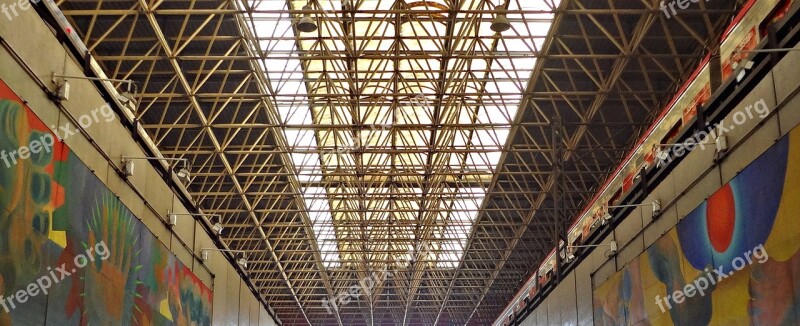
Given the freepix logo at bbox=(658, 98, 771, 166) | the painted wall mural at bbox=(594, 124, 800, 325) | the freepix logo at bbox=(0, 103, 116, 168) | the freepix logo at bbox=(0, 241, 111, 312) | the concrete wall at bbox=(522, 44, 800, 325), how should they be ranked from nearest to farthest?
1. the freepix logo at bbox=(0, 103, 116, 168)
2. the freepix logo at bbox=(0, 241, 111, 312)
3. the painted wall mural at bbox=(594, 124, 800, 325)
4. the concrete wall at bbox=(522, 44, 800, 325)
5. the freepix logo at bbox=(658, 98, 771, 166)

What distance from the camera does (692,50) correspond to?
31.7 m

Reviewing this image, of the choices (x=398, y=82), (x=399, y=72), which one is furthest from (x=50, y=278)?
(x=398, y=82)

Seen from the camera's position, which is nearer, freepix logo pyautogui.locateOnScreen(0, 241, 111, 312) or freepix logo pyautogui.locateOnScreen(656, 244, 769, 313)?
freepix logo pyautogui.locateOnScreen(0, 241, 111, 312)

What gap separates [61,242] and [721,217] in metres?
13.1

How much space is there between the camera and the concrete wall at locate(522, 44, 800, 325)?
15898 millimetres

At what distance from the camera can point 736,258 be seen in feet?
59.3

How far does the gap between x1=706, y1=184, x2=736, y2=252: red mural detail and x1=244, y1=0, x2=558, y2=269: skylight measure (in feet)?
31.0

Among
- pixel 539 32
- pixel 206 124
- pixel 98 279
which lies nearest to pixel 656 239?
pixel 539 32

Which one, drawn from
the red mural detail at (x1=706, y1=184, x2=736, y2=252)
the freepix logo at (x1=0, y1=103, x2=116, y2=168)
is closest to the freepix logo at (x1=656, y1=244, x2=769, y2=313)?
the red mural detail at (x1=706, y1=184, x2=736, y2=252)

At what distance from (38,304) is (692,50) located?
934 inches

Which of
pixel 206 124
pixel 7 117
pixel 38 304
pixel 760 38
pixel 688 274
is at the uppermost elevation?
pixel 206 124

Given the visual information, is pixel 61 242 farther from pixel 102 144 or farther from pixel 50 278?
pixel 102 144

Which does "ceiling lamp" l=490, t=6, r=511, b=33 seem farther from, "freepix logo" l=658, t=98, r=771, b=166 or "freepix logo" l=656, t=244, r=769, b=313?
"freepix logo" l=656, t=244, r=769, b=313

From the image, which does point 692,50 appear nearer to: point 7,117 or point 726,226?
point 726,226
